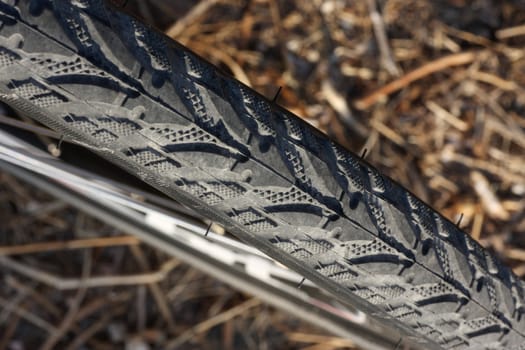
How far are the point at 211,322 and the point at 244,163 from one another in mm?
740

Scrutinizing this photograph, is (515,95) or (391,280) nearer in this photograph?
(391,280)

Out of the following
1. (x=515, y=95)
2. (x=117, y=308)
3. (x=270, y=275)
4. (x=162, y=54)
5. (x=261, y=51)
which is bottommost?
(x=117, y=308)

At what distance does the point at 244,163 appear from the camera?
556mm

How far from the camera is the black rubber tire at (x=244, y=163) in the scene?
0.50m

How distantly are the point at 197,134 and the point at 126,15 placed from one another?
11cm

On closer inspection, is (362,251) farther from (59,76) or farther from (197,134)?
(59,76)

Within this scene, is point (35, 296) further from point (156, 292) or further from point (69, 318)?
point (156, 292)

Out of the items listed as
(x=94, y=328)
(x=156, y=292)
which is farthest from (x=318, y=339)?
(x=94, y=328)

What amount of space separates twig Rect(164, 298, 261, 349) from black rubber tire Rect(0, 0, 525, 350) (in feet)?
1.79

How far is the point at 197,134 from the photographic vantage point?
1.76 feet

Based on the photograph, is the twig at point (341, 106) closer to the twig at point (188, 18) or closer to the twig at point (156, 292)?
the twig at point (188, 18)

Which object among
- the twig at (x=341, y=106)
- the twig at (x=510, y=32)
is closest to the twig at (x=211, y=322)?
the twig at (x=341, y=106)

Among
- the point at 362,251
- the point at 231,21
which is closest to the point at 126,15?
the point at 362,251

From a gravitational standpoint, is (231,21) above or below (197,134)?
above
